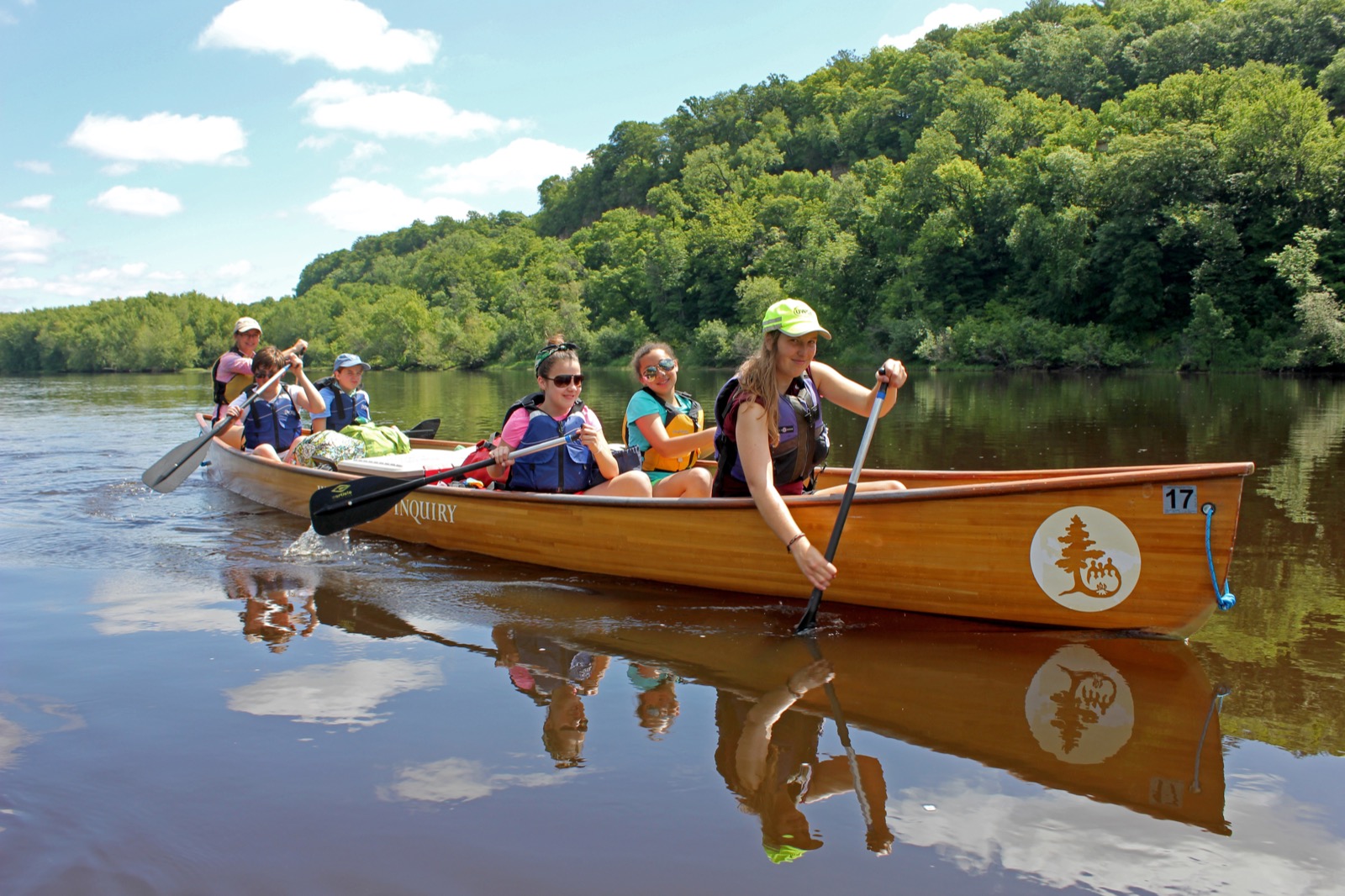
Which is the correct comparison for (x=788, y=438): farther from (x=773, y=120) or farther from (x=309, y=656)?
(x=773, y=120)

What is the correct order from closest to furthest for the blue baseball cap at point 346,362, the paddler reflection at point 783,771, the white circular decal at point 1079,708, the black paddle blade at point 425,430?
the paddler reflection at point 783,771 → the white circular decal at point 1079,708 → the blue baseball cap at point 346,362 → the black paddle blade at point 425,430

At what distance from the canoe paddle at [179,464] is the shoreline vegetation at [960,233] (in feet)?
82.6

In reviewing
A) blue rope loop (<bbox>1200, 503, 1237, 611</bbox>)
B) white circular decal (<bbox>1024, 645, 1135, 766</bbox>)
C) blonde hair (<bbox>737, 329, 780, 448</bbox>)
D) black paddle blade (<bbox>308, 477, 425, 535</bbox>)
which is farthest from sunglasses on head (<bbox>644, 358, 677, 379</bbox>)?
blue rope loop (<bbox>1200, 503, 1237, 611</bbox>)

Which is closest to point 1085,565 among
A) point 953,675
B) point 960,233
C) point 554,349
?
point 953,675

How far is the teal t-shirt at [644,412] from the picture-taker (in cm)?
575

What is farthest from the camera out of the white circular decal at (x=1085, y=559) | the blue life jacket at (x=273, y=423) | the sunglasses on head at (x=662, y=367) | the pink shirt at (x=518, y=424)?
the blue life jacket at (x=273, y=423)

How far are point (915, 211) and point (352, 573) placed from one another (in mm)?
43493

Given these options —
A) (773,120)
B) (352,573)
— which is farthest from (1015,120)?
(773,120)

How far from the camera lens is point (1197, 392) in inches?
779

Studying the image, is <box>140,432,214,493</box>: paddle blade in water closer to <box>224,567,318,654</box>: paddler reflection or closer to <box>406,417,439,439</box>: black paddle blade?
<box>406,417,439,439</box>: black paddle blade

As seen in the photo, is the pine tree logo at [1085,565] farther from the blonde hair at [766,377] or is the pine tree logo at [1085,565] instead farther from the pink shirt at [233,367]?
the pink shirt at [233,367]

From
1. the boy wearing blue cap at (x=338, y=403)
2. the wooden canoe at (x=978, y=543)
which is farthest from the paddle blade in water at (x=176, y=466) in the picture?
the wooden canoe at (x=978, y=543)

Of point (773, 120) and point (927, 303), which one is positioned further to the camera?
point (773, 120)

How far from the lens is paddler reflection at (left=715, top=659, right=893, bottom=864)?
2.69 metres
